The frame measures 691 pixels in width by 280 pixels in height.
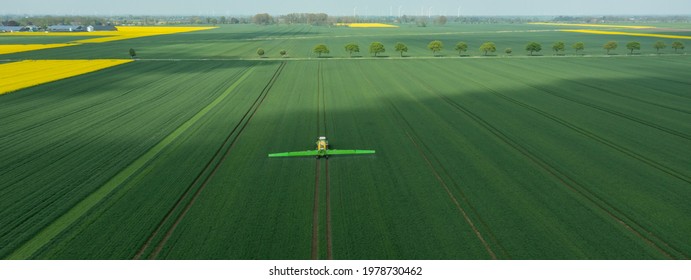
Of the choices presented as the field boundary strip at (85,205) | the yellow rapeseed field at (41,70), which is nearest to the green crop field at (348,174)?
the field boundary strip at (85,205)

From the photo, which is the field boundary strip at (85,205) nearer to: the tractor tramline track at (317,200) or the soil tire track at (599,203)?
the tractor tramline track at (317,200)

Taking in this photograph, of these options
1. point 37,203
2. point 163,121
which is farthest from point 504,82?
point 37,203

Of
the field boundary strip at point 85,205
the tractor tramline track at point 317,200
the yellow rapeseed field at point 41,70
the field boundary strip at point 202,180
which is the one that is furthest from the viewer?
the yellow rapeseed field at point 41,70

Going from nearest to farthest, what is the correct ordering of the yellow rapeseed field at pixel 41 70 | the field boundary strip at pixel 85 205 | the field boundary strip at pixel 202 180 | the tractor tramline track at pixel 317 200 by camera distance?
the field boundary strip at pixel 85 205 → the tractor tramline track at pixel 317 200 → the field boundary strip at pixel 202 180 → the yellow rapeseed field at pixel 41 70

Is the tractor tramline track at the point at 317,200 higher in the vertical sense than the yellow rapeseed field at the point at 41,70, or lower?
lower

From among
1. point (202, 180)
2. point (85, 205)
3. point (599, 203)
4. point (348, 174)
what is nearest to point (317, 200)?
point (348, 174)

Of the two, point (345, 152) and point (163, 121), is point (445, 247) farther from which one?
point (163, 121)
